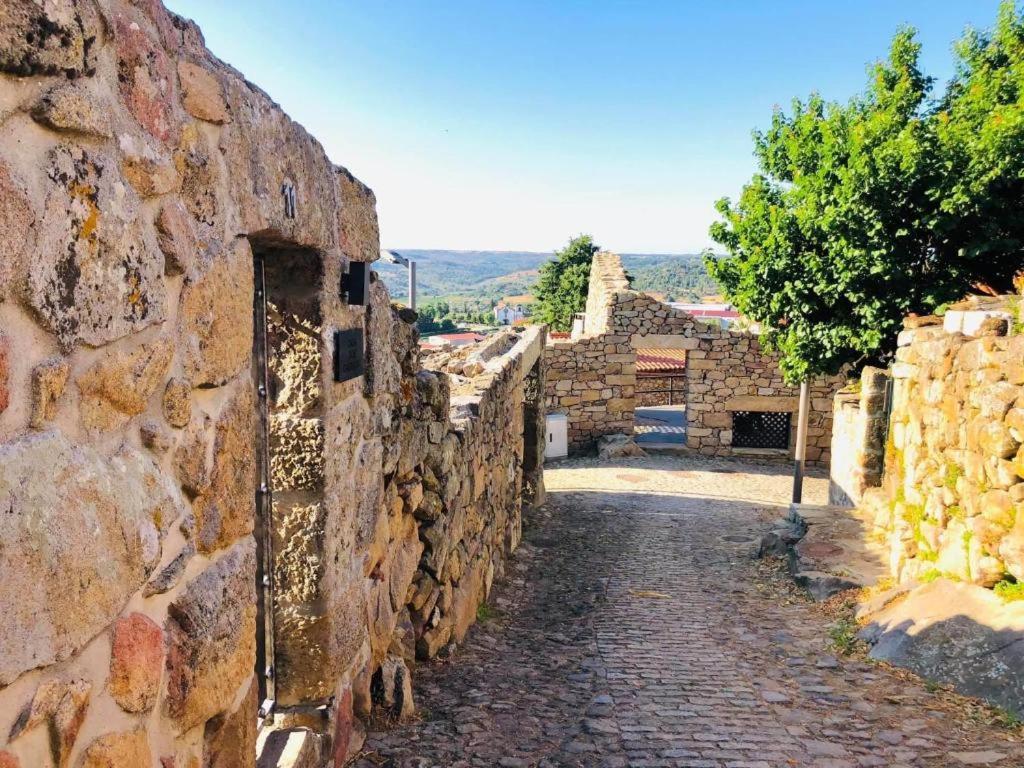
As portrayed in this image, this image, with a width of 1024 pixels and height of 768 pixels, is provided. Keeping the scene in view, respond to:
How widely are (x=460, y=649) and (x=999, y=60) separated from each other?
33.6ft

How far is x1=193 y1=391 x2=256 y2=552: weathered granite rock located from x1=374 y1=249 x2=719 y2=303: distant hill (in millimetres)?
82092

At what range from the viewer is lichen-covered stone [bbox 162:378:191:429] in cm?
137

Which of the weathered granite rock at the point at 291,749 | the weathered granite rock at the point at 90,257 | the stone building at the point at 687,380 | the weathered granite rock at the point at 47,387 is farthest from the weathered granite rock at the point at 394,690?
the stone building at the point at 687,380

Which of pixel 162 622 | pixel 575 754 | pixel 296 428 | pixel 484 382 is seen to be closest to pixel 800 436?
pixel 484 382

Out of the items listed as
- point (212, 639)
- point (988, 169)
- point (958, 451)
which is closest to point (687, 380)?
point (988, 169)

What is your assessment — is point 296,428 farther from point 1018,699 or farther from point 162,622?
point 1018,699

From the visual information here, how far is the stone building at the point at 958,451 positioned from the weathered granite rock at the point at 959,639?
0.17 m

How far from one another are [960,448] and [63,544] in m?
5.32

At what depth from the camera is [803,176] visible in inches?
388

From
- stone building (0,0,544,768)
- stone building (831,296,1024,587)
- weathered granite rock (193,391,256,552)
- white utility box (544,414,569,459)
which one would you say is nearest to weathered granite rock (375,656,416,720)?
stone building (0,0,544,768)

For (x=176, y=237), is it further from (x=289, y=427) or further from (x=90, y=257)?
(x=289, y=427)

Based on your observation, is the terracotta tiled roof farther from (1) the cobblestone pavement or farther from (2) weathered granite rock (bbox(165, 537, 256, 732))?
(2) weathered granite rock (bbox(165, 537, 256, 732))

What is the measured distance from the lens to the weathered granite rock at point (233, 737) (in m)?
1.61

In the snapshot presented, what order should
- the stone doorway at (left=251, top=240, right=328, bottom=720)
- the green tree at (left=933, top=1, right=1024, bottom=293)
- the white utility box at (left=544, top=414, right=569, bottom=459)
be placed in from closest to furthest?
1. the stone doorway at (left=251, top=240, right=328, bottom=720)
2. the green tree at (left=933, top=1, right=1024, bottom=293)
3. the white utility box at (left=544, top=414, right=569, bottom=459)
